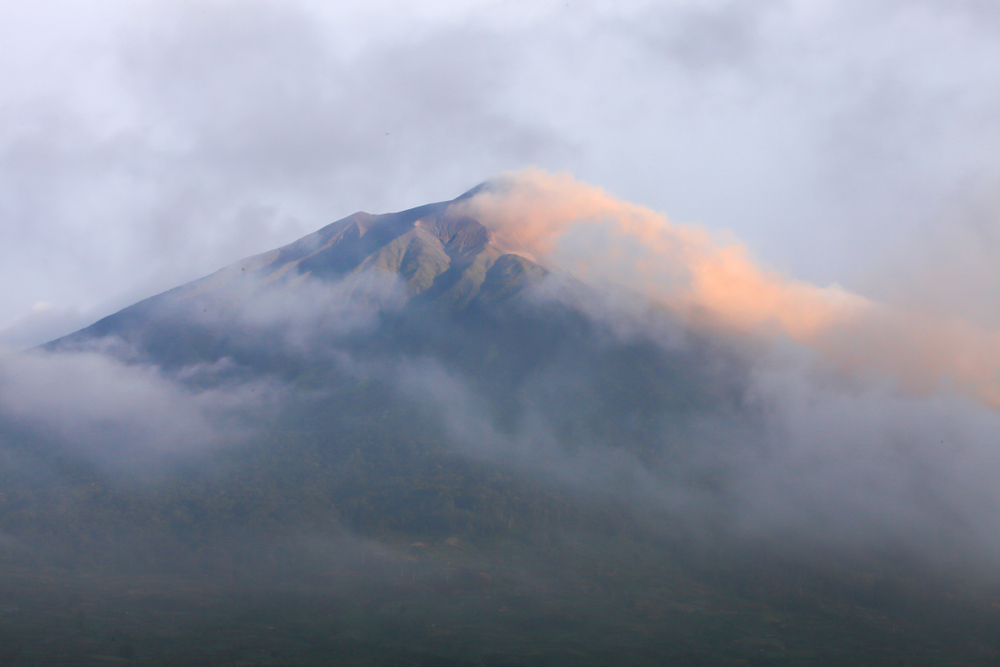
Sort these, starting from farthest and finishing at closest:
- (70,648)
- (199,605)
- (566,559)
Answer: (566,559), (199,605), (70,648)

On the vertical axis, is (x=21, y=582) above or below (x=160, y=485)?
below

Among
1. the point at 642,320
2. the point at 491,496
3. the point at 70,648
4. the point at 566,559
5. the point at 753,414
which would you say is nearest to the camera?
the point at 70,648

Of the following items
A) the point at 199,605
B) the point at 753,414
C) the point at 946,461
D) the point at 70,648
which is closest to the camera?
the point at 70,648

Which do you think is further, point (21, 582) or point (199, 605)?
point (21, 582)

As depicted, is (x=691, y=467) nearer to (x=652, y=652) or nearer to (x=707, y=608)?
(x=707, y=608)

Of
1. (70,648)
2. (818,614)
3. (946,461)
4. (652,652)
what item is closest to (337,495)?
(70,648)

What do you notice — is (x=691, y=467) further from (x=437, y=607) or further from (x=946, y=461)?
(x=437, y=607)

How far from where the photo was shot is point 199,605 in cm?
11331

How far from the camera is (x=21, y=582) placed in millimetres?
121812

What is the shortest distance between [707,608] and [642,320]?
91.8 m

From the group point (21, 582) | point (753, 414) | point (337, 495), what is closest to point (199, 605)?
point (21, 582)

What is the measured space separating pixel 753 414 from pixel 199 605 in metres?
115

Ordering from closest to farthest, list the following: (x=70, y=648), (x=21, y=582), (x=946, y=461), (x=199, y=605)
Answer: (x=70, y=648) < (x=199, y=605) < (x=21, y=582) < (x=946, y=461)

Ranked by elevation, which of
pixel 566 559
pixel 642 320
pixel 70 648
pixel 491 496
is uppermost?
pixel 642 320
